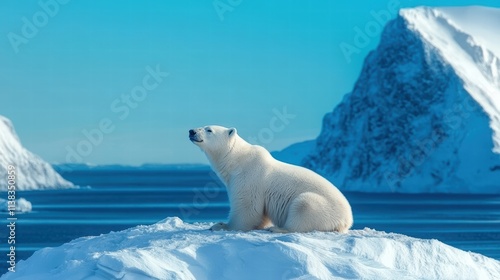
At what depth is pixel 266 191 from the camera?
47.1ft

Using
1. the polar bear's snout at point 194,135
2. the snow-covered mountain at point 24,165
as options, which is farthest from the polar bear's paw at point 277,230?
Result: the snow-covered mountain at point 24,165

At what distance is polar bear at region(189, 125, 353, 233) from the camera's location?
13938mm

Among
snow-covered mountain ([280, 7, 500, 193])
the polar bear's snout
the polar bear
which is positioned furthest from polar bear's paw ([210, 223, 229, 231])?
snow-covered mountain ([280, 7, 500, 193])

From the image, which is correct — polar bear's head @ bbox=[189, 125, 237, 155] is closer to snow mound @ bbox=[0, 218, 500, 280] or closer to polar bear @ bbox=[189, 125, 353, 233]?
polar bear @ bbox=[189, 125, 353, 233]

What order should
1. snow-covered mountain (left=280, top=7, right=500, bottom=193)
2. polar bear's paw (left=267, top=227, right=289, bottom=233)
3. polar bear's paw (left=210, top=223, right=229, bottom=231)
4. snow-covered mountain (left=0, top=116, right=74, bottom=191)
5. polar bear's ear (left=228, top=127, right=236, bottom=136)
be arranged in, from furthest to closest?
snow-covered mountain (left=280, top=7, right=500, bottom=193) → snow-covered mountain (left=0, top=116, right=74, bottom=191) → polar bear's ear (left=228, top=127, right=236, bottom=136) → polar bear's paw (left=210, top=223, right=229, bottom=231) → polar bear's paw (left=267, top=227, right=289, bottom=233)

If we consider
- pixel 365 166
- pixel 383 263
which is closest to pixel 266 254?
pixel 383 263

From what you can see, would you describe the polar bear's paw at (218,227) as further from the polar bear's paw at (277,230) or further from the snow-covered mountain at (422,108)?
the snow-covered mountain at (422,108)

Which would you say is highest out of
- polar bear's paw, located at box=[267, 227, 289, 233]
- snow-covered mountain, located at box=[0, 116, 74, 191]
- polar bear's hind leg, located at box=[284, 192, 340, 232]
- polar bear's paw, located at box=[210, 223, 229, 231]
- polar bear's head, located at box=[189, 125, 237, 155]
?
polar bear's head, located at box=[189, 125, 237, 155]

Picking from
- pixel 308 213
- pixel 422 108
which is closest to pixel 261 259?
pixel 308 213

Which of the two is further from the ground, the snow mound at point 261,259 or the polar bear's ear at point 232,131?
the polar bear's ear at point 232,131

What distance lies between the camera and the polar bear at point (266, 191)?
1394 centimetres

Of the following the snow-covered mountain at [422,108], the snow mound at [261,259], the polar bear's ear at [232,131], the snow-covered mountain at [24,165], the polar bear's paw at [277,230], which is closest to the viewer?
the snow mound at [261,259]

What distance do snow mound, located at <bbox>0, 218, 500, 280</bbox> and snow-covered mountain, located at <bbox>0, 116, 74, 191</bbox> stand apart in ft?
409

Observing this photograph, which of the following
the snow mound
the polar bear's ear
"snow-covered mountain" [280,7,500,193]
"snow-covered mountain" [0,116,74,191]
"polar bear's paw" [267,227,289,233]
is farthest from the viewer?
"snow-covered mountain" [280,7,500,193]
